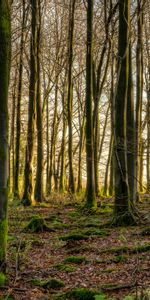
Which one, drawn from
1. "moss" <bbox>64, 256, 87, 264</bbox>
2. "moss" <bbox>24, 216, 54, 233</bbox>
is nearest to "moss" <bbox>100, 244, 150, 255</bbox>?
"moss" <bbox>64, 256, 87, 264</bbox>

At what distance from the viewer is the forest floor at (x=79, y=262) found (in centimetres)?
624

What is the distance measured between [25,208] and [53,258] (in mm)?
8073

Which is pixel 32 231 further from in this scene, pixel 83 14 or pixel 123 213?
pixel 83 14

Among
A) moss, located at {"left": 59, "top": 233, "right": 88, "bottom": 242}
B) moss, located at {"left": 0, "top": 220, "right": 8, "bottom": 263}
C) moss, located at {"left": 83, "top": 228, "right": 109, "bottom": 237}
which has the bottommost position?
moss, located at {"left": 59, "top": 233, "right": 88, "bottom": 242}

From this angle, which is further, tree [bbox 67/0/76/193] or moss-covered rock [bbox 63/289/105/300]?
tree [bbox 67/0/76/193]

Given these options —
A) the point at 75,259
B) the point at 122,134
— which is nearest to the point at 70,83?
the point at 122,134

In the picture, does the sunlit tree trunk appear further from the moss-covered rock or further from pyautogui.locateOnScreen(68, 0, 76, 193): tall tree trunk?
the moss-covered rock

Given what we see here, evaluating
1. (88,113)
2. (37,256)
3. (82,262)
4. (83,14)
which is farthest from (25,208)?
(83,14)

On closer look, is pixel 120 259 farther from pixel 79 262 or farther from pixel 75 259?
pixel 75 259

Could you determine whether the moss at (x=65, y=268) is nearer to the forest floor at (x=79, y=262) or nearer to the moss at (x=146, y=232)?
the forest floor at (x=79, y=262)

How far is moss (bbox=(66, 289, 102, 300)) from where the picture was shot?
235 inches

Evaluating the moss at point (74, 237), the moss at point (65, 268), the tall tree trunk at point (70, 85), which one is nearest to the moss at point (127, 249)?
the moss at point (65, 268)

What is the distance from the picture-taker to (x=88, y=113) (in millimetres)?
15672

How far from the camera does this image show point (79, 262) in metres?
8.44
